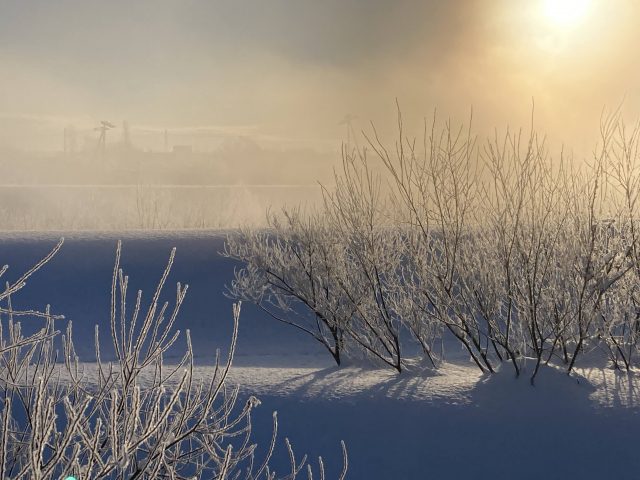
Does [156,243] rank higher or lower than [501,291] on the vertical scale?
higher

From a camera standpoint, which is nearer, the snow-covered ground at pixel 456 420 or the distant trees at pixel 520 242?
the snow-covered ground at pixel 456 420

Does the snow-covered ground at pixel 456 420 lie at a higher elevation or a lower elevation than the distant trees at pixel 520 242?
lower

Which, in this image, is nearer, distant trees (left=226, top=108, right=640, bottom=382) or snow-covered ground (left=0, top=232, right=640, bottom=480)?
snow-covered ground (left=0, top=232, right=640, bottom=480)

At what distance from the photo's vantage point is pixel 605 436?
7.13 metres

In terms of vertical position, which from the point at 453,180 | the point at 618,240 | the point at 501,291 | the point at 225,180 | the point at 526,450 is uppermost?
the point at 225,180

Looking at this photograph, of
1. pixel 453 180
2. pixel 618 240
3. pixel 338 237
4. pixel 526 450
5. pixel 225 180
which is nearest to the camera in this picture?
pixel 526 450

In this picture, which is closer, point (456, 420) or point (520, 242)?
point (456, 420)

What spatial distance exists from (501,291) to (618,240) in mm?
1618

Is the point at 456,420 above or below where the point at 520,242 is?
below

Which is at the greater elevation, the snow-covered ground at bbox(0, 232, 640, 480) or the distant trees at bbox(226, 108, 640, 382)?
the distant trees at bbox(226, 108, 640, 382)

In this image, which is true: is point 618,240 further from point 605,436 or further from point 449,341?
point 449,341

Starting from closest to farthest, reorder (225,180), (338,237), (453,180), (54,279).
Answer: (453,180) < (338,237) < (54,279) < (225,180)

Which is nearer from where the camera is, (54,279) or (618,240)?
(618,240)

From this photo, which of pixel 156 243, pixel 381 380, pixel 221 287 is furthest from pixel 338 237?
pixel 156 243
